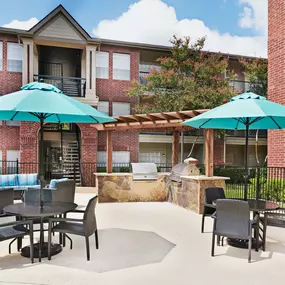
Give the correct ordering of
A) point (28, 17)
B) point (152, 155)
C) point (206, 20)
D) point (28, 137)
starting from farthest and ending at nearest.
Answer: point (206, 20), point (152, 155), point (28, 17), point (28, 137)

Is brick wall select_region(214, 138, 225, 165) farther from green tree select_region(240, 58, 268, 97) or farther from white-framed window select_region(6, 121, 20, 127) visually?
white-framed window select_region(6, 121, 20, 127)

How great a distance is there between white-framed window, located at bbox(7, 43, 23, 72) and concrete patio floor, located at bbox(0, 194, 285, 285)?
41.1 ft

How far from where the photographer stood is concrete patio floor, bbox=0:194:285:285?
3.83 metres

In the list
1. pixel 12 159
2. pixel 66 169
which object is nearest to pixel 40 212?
pixel 66 169

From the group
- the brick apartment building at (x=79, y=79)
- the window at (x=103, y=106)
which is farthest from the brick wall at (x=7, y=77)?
the window at (x=103, y=106)

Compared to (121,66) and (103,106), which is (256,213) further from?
(121,66)

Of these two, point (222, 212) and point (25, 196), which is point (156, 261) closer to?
point (222, 212)

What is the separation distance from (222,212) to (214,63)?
1200cm

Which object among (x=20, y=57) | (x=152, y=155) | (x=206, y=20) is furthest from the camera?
(x=206, y=20)

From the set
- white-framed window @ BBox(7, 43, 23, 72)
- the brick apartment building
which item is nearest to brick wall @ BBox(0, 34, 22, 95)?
the brick apartment building

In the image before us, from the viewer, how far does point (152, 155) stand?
64.7ft

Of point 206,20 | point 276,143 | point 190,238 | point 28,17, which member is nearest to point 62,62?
point 28,17

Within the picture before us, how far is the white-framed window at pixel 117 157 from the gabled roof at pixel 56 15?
6549mm

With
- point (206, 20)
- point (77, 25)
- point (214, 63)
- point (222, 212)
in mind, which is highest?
point (206, 20)
